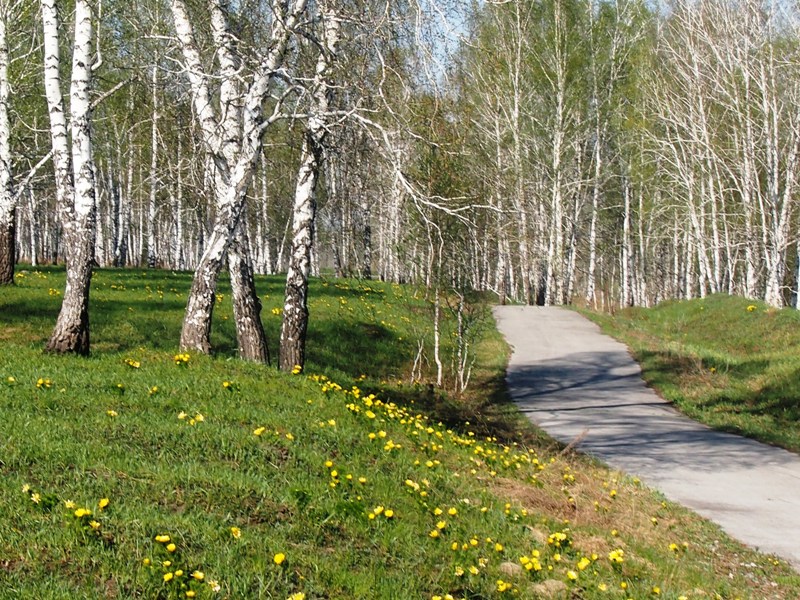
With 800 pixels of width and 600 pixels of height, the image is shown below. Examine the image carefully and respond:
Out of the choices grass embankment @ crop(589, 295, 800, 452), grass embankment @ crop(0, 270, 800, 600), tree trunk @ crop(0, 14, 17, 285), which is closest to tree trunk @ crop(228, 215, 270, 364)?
grass embankment @ crop(0, 270, 800, 600)

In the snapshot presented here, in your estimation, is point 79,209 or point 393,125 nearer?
point 79,209

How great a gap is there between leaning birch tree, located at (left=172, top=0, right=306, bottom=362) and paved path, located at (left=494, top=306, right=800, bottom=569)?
565 cm

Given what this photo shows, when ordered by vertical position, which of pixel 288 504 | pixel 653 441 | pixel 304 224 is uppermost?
pixel 304 224

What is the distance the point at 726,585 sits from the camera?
6926 mm

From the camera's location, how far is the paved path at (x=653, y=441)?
31.0ft

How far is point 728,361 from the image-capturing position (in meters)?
19.8

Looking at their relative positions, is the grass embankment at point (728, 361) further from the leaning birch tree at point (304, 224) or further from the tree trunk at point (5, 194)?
the tree trunk at point (5, 194)

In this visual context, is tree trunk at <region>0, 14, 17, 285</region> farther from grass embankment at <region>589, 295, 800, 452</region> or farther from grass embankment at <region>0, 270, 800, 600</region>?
grass embankment at <region>589, 295, 800, 452</region>

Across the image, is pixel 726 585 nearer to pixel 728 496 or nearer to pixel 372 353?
pixel 728 496

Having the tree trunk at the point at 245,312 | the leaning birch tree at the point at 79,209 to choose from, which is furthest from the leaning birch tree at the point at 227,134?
the leaning birch tree at the point at 79,209

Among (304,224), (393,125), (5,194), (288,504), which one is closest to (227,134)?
(304,224)

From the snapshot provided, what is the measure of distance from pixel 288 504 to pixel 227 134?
7733 millimetres

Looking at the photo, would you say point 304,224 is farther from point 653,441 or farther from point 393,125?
point 653,441

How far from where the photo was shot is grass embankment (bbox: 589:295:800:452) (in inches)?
606
